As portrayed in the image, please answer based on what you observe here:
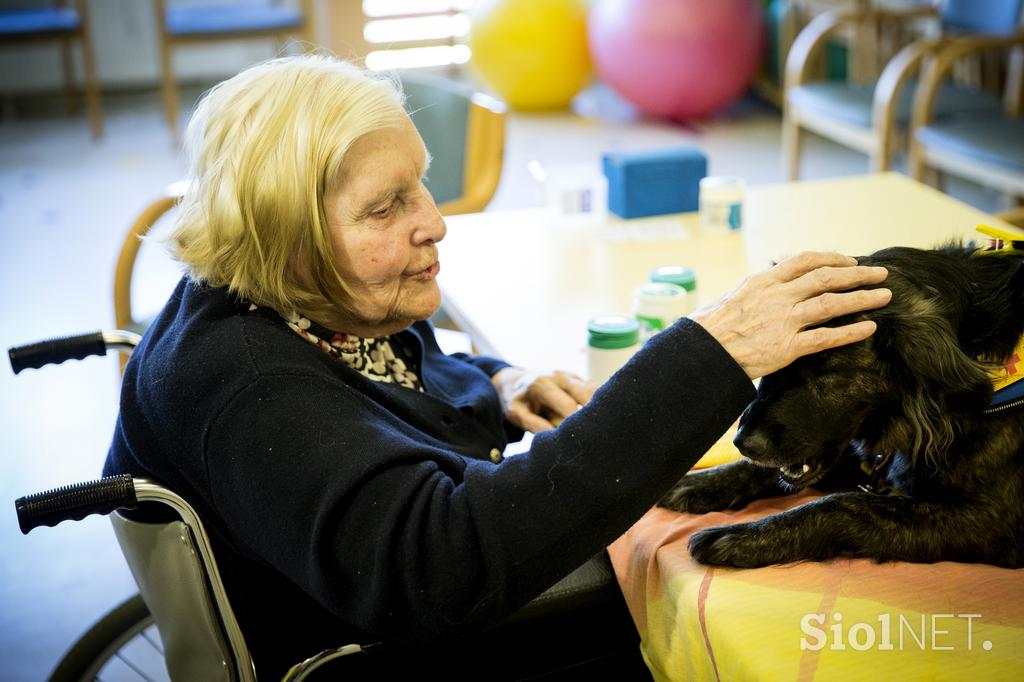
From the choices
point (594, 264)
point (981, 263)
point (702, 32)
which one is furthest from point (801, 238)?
point (702, 32)

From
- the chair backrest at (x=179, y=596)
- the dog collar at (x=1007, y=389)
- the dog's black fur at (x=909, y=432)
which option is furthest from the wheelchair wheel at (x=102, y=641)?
the dog collar at (x=1007, y=389)

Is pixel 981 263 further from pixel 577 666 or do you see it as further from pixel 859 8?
pixel 859 8

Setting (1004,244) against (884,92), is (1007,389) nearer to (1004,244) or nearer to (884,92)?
(1004,244)

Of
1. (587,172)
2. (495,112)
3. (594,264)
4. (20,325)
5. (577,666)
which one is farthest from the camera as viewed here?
(20,325)

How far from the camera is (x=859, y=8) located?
5059 millimetres

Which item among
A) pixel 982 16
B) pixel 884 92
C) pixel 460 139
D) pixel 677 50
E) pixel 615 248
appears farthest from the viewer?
pixel 677 50

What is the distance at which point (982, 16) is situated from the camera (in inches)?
179

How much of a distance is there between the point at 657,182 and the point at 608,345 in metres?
0.91

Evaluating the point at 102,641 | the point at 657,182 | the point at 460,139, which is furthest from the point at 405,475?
the point at 460,139

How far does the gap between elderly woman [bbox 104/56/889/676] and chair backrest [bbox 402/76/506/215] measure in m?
1.45

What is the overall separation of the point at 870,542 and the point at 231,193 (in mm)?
Result: 852

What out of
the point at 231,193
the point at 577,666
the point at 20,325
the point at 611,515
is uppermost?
the point at 231,193

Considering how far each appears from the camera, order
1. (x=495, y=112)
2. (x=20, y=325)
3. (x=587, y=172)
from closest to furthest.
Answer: (x=587, y=172), (x=495, y=112), (x=20, y=325)

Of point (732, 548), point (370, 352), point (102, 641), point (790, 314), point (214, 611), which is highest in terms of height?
point (790, 314)
